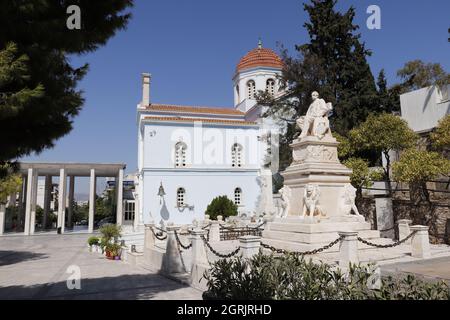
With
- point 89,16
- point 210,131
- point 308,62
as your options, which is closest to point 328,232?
point 89,16

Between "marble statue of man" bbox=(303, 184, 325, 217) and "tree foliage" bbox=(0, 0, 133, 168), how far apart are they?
706 cm

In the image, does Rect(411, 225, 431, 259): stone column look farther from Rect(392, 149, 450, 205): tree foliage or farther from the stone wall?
the stone wall

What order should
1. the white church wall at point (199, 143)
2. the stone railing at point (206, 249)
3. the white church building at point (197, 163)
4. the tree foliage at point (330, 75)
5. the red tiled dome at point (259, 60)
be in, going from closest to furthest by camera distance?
the stone railing at point (206, 249)
the tree foliage at point (330, 75)
the white church building at point (197, 163)
the white church wall at point (199, 143)
the red tiled dome at point (259, 60)

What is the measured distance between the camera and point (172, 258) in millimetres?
9695

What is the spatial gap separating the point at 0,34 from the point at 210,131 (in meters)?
26.2

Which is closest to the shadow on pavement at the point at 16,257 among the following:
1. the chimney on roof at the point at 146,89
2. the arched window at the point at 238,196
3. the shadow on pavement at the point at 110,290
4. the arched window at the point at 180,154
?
the shadow on pavement at the point at 110,290

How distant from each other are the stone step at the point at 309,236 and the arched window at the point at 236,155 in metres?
20.0

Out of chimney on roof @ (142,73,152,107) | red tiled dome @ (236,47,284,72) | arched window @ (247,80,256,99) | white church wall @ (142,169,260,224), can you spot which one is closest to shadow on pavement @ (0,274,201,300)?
white church wall @ (142,169,260,224)

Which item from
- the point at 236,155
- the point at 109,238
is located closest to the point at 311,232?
the point at 109,238

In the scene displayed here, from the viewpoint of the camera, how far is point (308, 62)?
2125cm

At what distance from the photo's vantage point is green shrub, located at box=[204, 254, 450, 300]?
12.3 feet

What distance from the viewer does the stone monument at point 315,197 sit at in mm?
9977

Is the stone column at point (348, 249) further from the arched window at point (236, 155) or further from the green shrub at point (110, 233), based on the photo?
the arched window at point (236, 155)
